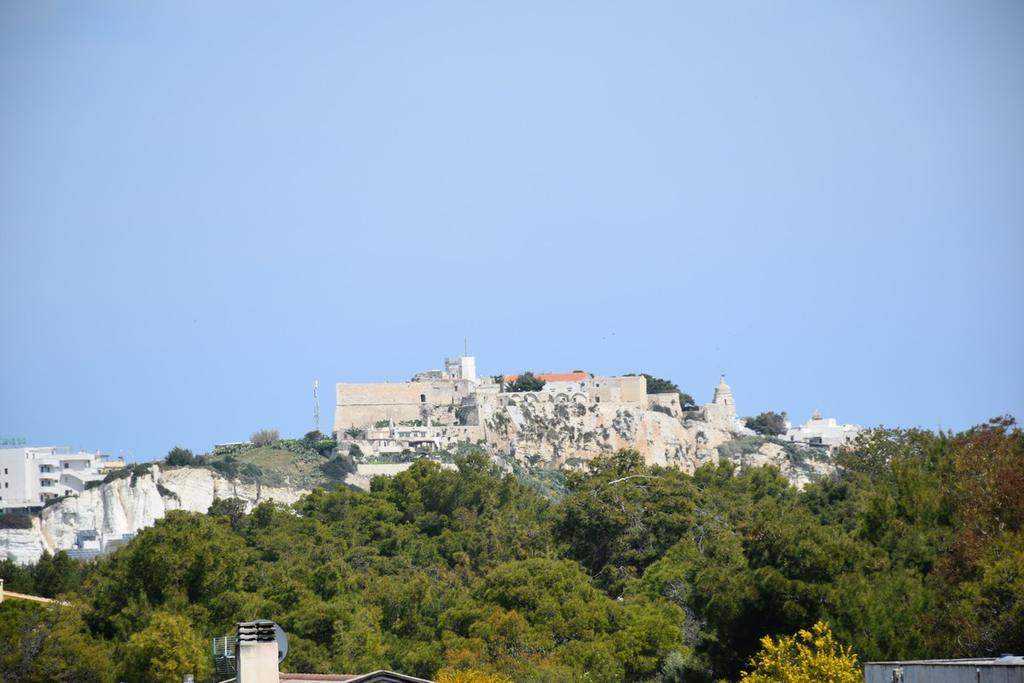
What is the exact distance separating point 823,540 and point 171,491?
78.5 meters

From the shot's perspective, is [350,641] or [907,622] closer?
[907,622]

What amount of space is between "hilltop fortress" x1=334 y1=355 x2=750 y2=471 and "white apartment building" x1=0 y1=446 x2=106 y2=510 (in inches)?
768

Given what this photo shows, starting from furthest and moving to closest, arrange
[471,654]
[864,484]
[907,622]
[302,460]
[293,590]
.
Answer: [302,460] → [864,484] → [293,590] → [471,654] → [907,622]

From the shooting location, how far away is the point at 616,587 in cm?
5328

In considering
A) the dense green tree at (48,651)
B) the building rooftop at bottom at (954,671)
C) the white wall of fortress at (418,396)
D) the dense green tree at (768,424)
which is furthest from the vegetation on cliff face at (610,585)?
the dense green tree at (768,424)

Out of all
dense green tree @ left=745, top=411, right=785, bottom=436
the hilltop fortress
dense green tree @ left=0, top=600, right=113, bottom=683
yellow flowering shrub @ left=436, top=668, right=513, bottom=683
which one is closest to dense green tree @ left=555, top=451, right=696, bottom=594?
yellow flowering shrub @ left=436, top=668, right=513, bottom=683

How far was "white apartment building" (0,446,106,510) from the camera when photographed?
377 feet

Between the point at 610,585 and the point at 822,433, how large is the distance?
90771 millimetres

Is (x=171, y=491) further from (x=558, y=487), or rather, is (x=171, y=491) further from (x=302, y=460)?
(x=558, y=487)

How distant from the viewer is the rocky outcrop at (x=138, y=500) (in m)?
106

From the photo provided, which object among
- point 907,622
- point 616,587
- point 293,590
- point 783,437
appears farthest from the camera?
point 783,437

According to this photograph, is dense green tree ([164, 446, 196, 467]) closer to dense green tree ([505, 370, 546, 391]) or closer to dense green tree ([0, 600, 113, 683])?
dense green tree ([505, 370, 546, 391])

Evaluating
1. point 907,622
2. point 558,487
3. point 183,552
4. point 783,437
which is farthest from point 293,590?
point 783,437

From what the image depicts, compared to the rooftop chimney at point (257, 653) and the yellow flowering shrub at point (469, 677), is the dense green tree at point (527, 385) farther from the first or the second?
the rooftop chimney at point (257, 653)
